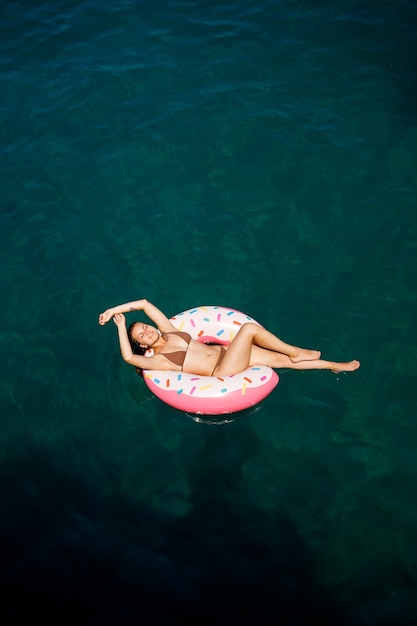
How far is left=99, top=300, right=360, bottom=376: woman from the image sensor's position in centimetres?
615

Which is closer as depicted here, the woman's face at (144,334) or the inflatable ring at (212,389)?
the inflatable ring at (212,389)

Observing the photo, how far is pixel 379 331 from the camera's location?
6719 mm

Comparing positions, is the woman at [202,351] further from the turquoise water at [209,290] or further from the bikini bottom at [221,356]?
the turquoise water at [209,290]

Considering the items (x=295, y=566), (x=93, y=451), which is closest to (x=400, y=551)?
(x=295, y=566)

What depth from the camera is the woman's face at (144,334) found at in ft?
20.3

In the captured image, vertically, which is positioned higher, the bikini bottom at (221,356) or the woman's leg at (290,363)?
the bikini bottom at (221,356)

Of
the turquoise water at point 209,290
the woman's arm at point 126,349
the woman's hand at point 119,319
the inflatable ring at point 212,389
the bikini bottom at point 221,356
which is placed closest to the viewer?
the turquoise water at point 209,290

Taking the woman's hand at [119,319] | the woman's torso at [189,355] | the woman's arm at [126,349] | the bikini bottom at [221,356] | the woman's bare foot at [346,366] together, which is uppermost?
the woman's hand at [119,319]

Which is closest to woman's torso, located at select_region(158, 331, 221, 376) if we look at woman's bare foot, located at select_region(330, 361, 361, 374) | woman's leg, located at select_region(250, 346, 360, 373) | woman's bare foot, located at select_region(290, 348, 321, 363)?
woman's leg, located at select_region(250, 346, 360, 373)

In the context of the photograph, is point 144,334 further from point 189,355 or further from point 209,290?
point 209,290

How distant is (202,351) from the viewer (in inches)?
249

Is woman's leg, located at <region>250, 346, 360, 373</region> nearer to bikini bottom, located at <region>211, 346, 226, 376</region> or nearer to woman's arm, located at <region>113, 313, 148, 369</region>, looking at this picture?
bikini bottom, located at <region>211, 346, 226, 376</region>

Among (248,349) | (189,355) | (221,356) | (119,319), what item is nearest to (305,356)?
(248,349)

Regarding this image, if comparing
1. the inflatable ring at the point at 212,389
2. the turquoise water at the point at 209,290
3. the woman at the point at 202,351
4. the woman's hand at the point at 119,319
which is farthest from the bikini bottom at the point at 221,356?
the woman's hand at the point at 119,319
